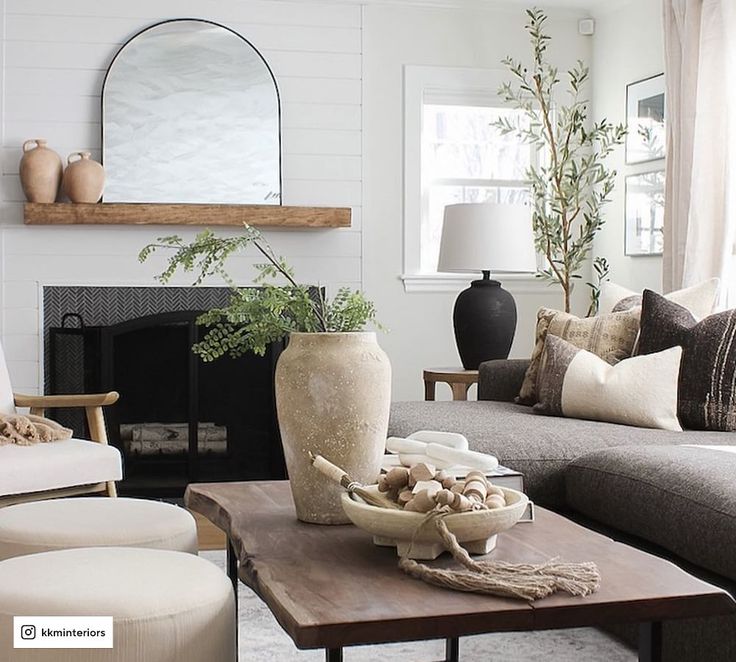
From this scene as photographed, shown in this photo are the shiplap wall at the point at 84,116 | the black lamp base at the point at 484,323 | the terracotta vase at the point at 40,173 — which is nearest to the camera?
the black lamp base at the point at 484,323

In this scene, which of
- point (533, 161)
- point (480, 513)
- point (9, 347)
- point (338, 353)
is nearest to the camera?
point (480, 513)

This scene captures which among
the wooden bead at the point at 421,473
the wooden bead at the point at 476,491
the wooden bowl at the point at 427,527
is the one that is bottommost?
the wooden bowl at the point at 427,527

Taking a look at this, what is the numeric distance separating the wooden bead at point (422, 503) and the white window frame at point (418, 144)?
3.69 meters

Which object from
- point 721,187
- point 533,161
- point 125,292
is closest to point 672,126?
point 721,187

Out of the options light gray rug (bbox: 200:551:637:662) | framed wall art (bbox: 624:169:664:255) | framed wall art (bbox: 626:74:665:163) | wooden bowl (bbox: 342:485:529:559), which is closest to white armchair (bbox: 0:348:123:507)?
light gray rug (bbox: 200:551:637:662)

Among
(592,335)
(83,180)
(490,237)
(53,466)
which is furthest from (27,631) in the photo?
(83,180)

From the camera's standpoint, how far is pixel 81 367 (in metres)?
4.96

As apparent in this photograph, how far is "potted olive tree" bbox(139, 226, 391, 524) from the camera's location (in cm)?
187

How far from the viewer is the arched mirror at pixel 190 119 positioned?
493 centimetres

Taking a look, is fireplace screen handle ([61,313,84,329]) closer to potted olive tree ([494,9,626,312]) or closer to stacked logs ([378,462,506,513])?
potted olive tree ([494,9,626,312])

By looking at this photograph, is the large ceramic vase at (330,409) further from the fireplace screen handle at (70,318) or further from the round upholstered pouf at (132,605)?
the fireplace screen handle at (70,318)

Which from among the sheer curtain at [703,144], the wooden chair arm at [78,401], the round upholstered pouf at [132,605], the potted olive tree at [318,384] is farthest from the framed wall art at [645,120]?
the round upholstered pouf at [132,605]

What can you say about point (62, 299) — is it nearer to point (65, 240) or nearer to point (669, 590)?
point (65, 240)

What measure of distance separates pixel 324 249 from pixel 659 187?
62.6 inches
